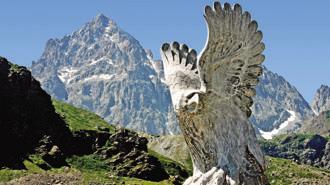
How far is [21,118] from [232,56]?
136333 millimetres

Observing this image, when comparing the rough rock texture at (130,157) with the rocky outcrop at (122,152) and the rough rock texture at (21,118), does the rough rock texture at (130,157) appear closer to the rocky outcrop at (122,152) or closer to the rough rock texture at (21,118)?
the rocky outcrop at (122,152)

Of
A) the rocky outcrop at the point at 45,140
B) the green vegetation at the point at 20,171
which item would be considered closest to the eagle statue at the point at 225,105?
the green vegetation at the point at 20,171

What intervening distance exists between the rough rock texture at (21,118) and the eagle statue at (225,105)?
415 ft

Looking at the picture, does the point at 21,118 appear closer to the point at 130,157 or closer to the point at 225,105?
the point at 130,157

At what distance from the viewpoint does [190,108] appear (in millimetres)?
12938

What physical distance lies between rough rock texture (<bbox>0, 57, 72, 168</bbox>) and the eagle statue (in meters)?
126

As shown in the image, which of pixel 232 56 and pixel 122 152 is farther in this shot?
pixel 122 152

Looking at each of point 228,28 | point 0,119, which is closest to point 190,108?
point 228,28

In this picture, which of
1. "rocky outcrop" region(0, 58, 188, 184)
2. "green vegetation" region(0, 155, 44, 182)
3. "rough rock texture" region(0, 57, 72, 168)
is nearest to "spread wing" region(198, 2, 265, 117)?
"green vegetation" region(0, 155, 44, 182)

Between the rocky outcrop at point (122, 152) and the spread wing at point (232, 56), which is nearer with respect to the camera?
the spread wing at point (232, 56)

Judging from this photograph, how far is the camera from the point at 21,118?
14600 centimetres

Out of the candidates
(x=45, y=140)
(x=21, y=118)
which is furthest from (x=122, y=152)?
(x=21, y=118)

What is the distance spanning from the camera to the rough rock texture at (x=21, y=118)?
141000 millimetres

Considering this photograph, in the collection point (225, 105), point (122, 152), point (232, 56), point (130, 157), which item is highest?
point (122, 152)
